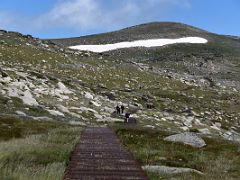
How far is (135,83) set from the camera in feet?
253

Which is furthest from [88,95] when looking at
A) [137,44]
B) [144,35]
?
[144,35]

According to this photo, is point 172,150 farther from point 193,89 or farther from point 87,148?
point 193,89

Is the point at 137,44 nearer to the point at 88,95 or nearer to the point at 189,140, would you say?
the point at 88,95

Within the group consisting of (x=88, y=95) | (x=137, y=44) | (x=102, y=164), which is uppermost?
(x=137, y=44)

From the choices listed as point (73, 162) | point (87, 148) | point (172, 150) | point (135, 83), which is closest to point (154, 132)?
point (172, 150)

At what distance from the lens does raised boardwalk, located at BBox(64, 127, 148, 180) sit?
12359mm

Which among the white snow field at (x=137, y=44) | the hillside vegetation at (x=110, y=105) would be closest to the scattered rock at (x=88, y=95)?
the hillside vegetation at (x=110, y=105)

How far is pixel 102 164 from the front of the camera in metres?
14.4

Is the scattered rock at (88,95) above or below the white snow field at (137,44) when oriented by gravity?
below

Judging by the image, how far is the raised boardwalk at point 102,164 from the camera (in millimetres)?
12359

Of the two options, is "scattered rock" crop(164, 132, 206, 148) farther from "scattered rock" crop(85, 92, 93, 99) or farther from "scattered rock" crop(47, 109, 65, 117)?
"scattered rock" crop(85, 92, 93, 99)

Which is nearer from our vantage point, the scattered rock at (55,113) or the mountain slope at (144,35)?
the scattered rock at (55,113)

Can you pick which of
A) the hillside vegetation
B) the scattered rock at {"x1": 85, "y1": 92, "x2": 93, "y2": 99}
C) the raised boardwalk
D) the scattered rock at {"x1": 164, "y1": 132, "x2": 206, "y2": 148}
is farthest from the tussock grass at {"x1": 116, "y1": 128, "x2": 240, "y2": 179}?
the scattered rock at {"x1": 85, "y1": 92, "x2": 93, "y2": 99}

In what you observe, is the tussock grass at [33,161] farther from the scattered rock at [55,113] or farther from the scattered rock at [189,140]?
the scattered rock at [55,113]
